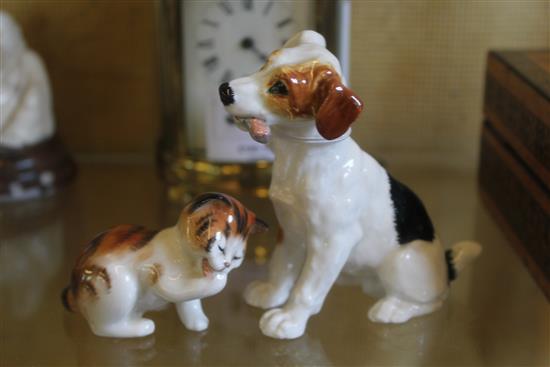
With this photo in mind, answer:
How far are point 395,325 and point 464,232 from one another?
0.79ft

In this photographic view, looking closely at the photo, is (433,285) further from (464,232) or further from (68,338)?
(68,338)

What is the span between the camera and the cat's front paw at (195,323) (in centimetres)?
75

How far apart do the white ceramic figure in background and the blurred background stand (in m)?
0.09

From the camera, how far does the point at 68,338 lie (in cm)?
76

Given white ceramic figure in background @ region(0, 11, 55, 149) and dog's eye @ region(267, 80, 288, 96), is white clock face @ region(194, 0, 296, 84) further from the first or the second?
dog's eye @ region(267, 80, 288, 96)

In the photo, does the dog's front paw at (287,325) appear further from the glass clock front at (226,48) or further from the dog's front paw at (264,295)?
the glass clock front at (226,48)

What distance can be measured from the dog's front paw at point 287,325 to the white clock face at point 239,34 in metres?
0.34

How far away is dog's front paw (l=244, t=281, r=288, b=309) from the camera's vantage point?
79 cm

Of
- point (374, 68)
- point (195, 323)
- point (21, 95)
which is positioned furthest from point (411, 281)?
point (21, 95)

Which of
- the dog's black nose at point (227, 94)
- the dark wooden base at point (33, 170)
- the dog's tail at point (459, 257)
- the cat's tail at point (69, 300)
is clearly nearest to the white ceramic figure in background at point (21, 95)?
the dark wooden base at point (33, 170)

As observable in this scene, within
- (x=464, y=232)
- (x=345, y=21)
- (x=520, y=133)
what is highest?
(x=345, y=21)

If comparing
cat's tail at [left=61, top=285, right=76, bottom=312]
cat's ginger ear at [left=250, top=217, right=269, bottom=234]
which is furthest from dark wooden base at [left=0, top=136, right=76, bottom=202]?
cat's ginger ear at [left=250, top=217, right=269, bottom=234]

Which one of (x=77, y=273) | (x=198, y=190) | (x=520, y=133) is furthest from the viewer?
(x=198, y=190)

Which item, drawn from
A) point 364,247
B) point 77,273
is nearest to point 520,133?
point 364,247
